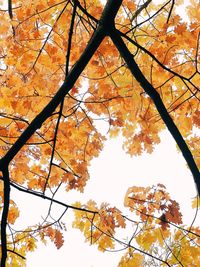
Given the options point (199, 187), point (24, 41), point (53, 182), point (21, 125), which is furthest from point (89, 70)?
point (199, 187)

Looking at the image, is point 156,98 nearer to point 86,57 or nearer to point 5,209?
point 86,57

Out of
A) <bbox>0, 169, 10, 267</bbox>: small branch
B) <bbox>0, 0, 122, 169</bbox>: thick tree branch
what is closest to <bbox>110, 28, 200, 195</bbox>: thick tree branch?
<bbox>0, 0, 122, 169</bbox>: thick tree branch

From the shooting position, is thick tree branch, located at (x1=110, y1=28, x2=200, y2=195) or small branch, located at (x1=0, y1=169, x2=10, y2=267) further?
small branch, located at (x1=0, y1=169, x2=10, y2=267)

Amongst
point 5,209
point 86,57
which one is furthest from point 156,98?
point 5,209

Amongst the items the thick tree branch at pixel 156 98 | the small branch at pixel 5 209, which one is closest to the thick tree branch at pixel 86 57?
the thick tree branch at pixel 156 98

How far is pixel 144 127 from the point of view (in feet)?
9.55

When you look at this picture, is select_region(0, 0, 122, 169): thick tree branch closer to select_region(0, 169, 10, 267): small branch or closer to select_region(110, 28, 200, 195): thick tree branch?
select_region(110, 28, 200, 195): thick tree branch

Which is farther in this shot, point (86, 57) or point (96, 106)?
point (96, 106)

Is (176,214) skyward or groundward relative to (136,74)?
groundward

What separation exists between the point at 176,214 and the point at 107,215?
0.56 metres

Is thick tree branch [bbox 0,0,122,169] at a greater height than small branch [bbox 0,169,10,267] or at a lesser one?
greater

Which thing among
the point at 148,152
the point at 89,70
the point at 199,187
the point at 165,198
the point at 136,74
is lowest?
the point at 199,187

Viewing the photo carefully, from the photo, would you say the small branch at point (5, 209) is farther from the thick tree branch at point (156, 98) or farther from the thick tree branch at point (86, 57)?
the thick tree branch at point (156, 98)

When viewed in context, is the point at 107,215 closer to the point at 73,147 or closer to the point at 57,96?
the point at 73,147
